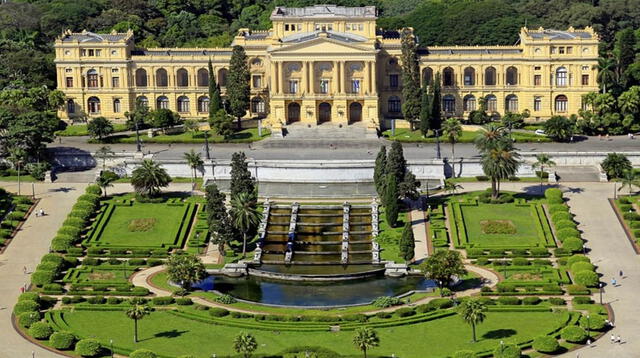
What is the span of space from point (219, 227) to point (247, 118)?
54.0 meters

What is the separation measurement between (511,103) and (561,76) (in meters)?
7.99

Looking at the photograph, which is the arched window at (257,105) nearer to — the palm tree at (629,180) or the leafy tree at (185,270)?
the palm tree at (629,180)

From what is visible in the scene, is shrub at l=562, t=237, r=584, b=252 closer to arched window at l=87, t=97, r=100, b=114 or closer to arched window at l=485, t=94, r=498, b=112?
arched window at l=485, t=94, r=498, b=112

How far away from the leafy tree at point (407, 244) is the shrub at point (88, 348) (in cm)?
3625

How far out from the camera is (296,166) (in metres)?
160

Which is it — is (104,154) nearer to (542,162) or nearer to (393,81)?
(393,81)

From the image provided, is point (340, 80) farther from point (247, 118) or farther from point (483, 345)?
point (483, 345)

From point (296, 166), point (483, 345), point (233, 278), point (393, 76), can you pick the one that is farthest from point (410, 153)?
point (483, 345)

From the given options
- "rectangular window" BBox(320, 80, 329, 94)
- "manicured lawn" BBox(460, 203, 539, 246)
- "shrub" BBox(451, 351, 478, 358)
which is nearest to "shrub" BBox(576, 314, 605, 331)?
"shrub" BBox(451, 351, 478, 358)

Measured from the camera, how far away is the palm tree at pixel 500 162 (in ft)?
490

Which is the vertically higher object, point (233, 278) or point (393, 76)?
point (393, 76)

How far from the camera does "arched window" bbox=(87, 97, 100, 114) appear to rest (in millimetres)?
195875

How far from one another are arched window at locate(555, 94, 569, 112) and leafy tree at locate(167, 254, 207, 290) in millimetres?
78665

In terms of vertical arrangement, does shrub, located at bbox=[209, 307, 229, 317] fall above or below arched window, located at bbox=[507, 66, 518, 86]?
below
